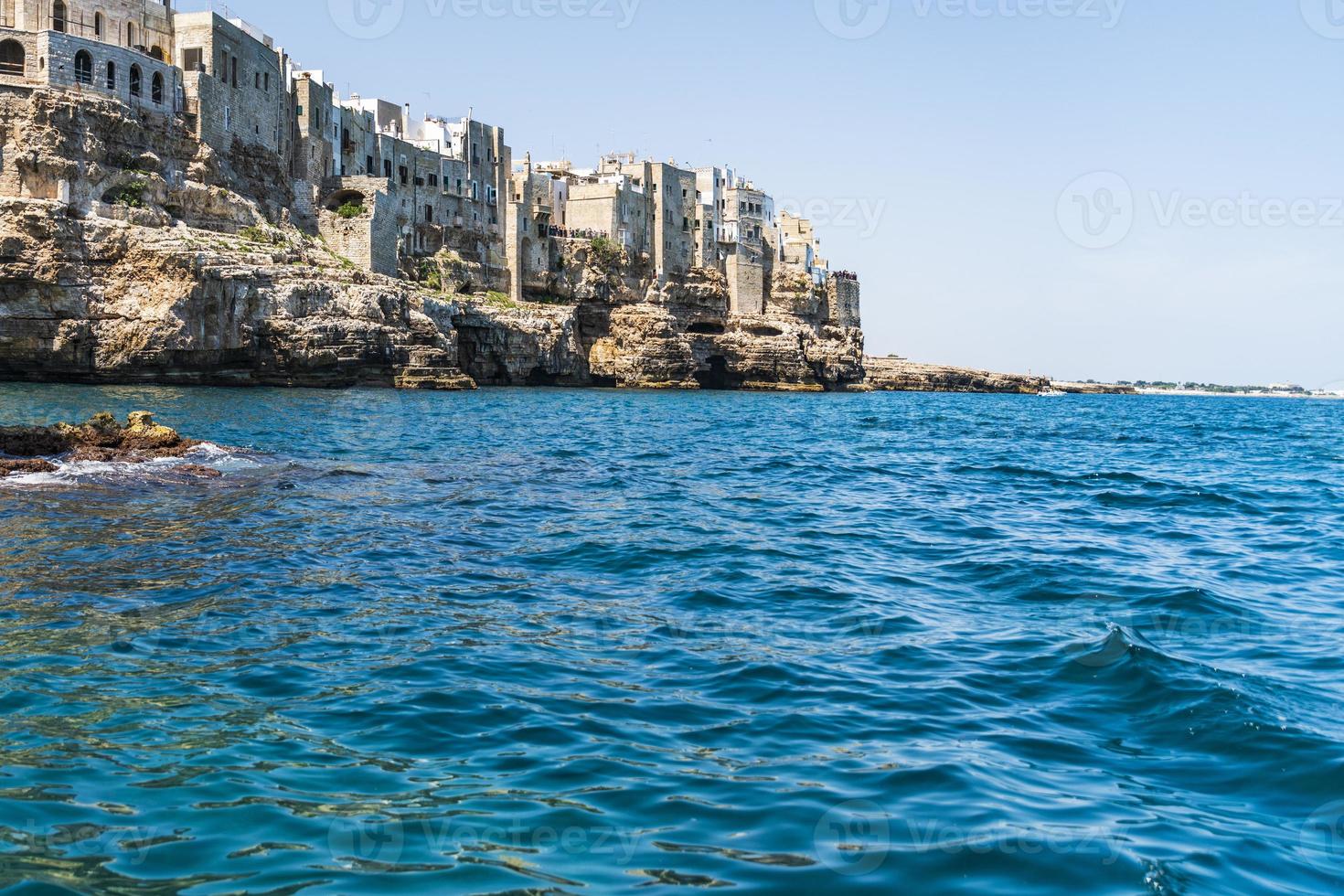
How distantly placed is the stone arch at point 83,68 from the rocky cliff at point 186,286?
208 cm

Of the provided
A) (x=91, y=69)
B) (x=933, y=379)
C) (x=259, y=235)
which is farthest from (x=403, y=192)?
(x=933, y=379)

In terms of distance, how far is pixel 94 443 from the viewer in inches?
814

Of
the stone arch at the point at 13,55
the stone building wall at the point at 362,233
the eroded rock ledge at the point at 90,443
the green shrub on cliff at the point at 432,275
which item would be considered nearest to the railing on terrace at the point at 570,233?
the green shrub on cliff at the point at 432,275

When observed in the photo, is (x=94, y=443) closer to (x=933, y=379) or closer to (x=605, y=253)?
(x=605, y=253)

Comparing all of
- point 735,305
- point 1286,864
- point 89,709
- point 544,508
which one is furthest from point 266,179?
point 1286,864

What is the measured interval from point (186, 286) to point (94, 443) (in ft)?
105

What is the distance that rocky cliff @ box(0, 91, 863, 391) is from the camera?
157ft

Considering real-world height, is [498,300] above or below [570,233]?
below

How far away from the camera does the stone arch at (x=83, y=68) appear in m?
53.3

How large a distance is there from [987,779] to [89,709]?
18.3 ft

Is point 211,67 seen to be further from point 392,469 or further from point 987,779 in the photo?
point 987,779

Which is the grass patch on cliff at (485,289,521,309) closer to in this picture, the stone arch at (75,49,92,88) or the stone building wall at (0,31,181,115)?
the stone building wall at (0,31,181,115)

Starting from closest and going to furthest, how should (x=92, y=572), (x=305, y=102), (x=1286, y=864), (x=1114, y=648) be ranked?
(x=1286, y=864), (x=1114, y=648), (x=92, y=572), (x=305, y=102)

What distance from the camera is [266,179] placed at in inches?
2579
